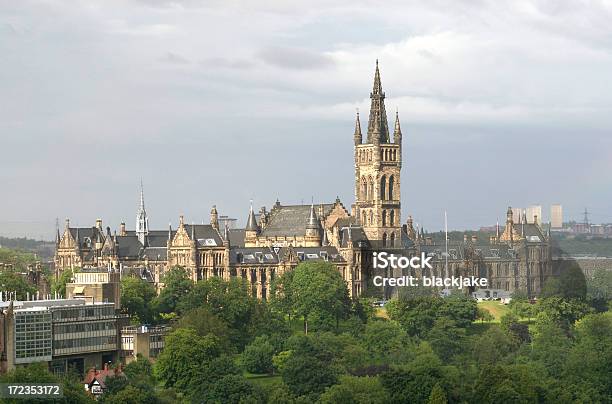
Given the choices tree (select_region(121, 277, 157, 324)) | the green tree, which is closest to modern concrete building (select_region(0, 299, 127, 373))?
tree (select_region(121, 277, 157, 324))

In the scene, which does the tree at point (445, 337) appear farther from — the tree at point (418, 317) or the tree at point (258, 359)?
the tree at point (258, 359)

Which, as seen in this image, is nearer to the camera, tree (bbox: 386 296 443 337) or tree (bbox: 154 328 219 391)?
tree (bbox: 154 328 219 391)

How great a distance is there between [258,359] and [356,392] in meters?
24.1

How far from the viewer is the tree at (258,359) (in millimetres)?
169375

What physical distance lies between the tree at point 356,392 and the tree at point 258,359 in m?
19.6

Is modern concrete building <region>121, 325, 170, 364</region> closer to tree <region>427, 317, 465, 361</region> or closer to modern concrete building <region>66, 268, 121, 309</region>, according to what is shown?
modern concrete building <region>66, 268, 121, 309</region>

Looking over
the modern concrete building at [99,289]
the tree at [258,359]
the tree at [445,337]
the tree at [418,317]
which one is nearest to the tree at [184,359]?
the tree at [258,359]

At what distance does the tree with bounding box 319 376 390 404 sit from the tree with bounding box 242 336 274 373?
64.3 feet

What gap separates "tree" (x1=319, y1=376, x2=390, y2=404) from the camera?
145m

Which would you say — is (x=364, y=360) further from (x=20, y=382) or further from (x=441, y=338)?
(x=20, y=382)

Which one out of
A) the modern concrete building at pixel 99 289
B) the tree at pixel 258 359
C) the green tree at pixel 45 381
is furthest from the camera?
the modern concrete building at pixel 99 289

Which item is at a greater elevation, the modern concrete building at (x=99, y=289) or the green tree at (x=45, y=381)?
the modern concrete building at (x=99, y=289)

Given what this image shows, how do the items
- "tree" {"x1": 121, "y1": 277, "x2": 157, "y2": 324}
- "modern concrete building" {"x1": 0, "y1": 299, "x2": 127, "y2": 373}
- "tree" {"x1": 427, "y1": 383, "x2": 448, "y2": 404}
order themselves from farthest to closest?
"tree" {"x1": 121, "y1": 277, "x2": 157, "y2": 324}, "modern concrete building" {"x1": 0, "y1": 299, "x2": 127, "y2": 373}, "tree" {"x1": 427, "y1": 383, "x2": 448, "y2": 404}

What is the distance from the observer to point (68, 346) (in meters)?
167
